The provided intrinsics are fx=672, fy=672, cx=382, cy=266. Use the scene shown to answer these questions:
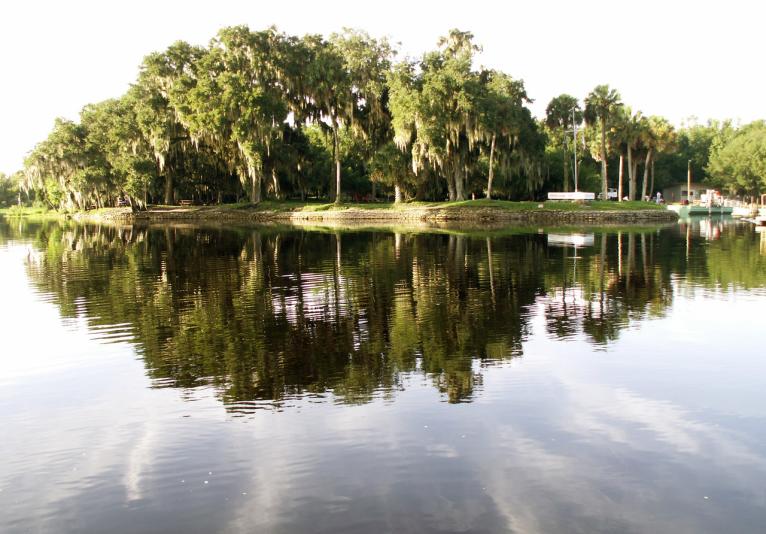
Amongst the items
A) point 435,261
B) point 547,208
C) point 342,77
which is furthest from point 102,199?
point 435,261

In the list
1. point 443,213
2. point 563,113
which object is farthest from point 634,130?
point 443,213

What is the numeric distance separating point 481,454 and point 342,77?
64214 millimetres

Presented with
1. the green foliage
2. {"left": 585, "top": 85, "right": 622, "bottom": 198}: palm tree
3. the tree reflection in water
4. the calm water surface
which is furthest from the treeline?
the calm water surface

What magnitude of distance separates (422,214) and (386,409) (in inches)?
2308

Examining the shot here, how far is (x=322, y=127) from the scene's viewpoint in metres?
75.2

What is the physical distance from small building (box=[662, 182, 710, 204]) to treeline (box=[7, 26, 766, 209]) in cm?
3269

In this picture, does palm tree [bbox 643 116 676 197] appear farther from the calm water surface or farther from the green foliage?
the calm water surface

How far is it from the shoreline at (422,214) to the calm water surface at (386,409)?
43653 mm

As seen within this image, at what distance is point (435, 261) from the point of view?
93.0ft

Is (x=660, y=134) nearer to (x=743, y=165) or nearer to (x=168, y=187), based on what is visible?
(x=743, y=165)

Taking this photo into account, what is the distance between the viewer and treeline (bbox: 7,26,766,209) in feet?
215

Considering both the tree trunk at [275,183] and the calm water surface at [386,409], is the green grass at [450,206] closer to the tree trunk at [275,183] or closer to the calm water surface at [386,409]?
the tree trunk at [275,183]

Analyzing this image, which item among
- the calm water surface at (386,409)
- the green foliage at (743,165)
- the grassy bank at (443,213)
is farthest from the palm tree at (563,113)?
the calm water surface at (386,409)

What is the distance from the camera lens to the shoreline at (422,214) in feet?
211
